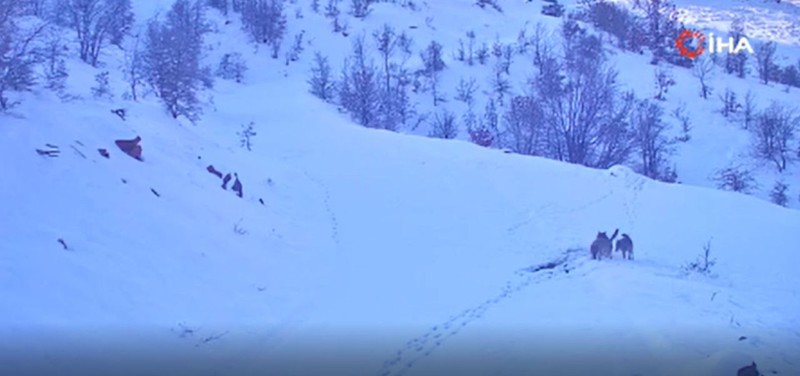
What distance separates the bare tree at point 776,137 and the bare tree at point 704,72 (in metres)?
6.48

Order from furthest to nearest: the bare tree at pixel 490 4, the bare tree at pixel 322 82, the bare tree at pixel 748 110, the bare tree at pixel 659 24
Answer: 1. the bare tree at pixel 490 4
2. the bare tree at pixel 659 24
3. the bare tree at pixel 322 82
4. the bare tree at pixel 748 110

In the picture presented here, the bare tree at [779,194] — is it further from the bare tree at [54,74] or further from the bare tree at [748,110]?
the bare tree at [54,74]

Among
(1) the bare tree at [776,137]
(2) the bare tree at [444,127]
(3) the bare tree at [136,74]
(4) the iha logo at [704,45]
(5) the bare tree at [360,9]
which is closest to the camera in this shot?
(3) the bare tree at [136,74]

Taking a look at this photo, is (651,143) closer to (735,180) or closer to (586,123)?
(735,180)

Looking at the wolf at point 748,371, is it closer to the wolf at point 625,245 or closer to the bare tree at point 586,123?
the wolf at point 625,245

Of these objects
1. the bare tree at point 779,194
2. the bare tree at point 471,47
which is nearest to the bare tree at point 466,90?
the bare tree at point 471,47

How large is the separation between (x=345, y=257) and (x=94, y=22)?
29.7 metres

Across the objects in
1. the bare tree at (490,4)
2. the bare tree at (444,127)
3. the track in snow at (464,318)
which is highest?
the bare tree at (490,4)

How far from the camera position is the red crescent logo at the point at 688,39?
49.3 meters

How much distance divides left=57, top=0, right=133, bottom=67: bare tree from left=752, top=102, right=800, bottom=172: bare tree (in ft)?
105

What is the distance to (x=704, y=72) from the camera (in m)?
46.2

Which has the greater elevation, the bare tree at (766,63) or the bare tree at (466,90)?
the bare tree at (766,63)

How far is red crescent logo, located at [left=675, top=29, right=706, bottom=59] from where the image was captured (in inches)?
1940

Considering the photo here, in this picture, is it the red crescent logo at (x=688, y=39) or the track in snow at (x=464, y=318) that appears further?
the red crescent logo at (x=688, y=39)
